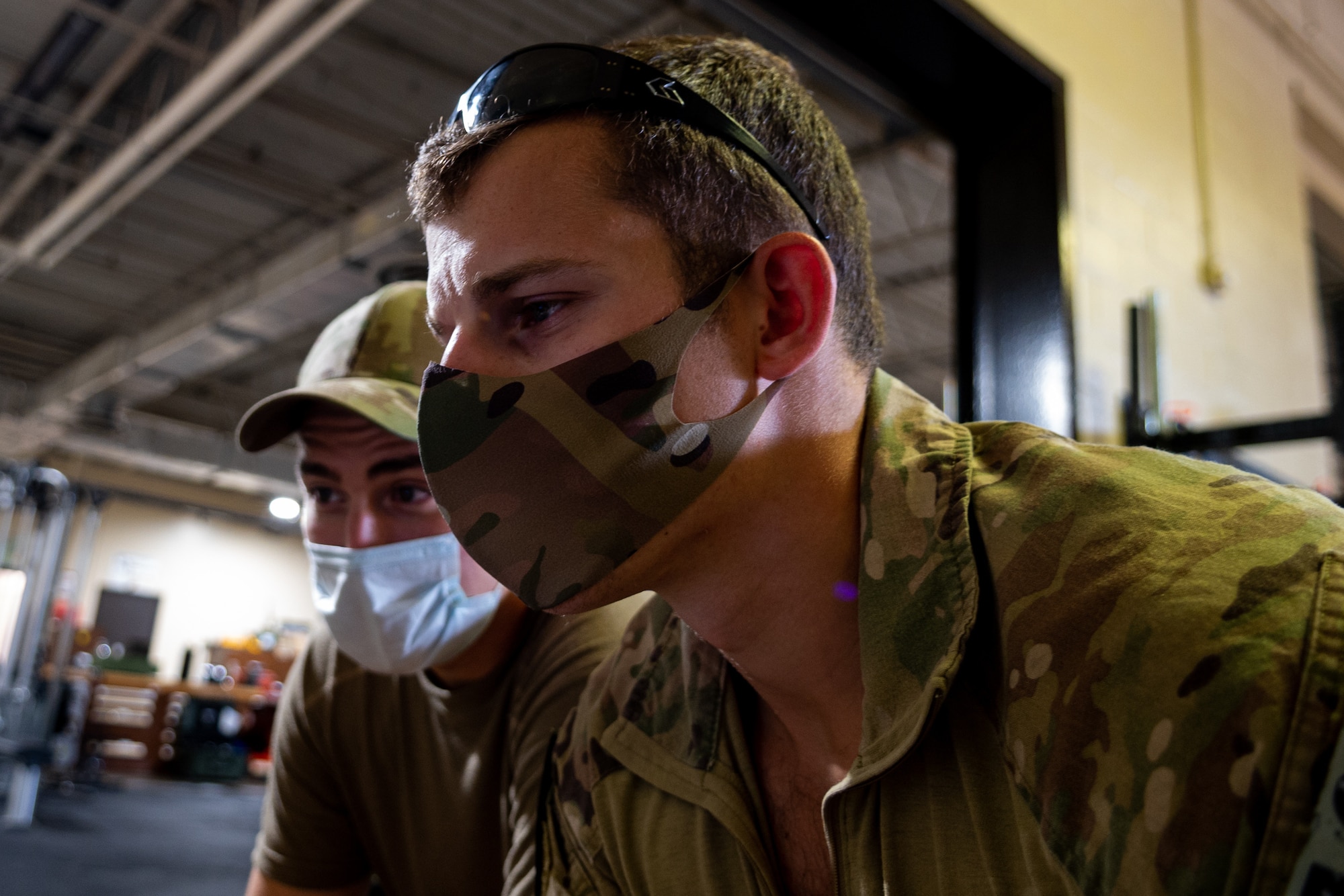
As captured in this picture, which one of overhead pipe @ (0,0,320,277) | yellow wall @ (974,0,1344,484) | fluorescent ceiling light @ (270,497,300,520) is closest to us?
yellow wall @ (974,0,1344,484)

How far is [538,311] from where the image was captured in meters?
0.86

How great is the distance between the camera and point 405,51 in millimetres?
4953

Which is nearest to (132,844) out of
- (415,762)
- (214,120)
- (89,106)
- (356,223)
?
(356,223)

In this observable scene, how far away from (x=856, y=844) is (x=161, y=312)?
8885 millimetres

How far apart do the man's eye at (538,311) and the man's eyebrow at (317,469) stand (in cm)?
66

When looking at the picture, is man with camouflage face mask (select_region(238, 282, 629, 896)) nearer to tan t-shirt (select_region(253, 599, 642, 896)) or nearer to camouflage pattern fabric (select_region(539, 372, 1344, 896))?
tan t-shirt (select_region(253, 599, 642, 896))

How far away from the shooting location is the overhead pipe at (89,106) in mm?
4727

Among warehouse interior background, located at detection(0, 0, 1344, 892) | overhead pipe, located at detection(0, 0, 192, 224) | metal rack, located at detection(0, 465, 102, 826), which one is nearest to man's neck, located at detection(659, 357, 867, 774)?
warehouse interior background, located at detection(0, 0, 1344, 892)

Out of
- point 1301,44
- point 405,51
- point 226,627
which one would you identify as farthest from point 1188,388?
point 226,627

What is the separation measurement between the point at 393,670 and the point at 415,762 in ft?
0.56

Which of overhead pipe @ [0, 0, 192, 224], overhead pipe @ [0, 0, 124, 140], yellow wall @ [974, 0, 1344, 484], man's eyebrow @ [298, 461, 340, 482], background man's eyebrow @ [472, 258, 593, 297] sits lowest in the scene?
man's eyebrow @ [298, 461, 340, 482]

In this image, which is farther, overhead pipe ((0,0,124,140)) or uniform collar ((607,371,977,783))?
overhead pipe ((0,0,124,140))

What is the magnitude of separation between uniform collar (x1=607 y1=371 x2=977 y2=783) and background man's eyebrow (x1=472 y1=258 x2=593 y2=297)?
0.30 meters

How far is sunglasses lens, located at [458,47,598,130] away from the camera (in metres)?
0.91
